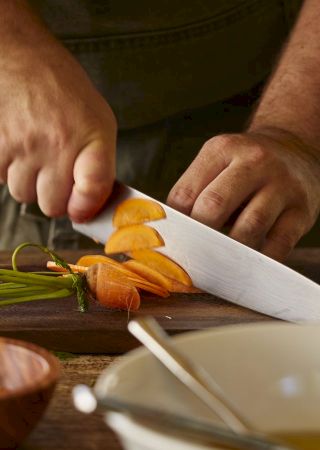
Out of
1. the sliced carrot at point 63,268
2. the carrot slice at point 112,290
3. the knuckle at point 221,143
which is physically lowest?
the sliced carrot at point 63,268

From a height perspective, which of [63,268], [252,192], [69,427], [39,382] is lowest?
[63,268]

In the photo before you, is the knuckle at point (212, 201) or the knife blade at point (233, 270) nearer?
the knife blade at point (233, 270)

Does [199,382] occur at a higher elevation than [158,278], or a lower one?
higher

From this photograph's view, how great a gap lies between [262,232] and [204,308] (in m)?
0.24

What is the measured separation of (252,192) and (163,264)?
185 millimetres

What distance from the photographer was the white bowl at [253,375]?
83 centimetres

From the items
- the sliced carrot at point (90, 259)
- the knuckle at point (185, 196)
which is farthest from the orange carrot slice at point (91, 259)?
the knuckle at point (185, 196)

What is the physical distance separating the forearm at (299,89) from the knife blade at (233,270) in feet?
1.31

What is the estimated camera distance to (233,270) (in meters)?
1.54

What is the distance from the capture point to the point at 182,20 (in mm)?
2172

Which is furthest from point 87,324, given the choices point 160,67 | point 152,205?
point 160,67

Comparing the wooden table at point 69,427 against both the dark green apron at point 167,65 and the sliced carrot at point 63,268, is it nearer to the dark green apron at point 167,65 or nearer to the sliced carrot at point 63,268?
the sliced carrot at point 63,268

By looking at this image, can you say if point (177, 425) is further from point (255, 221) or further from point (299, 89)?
point (299, 89)

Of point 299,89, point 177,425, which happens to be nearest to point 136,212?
point 299,89
